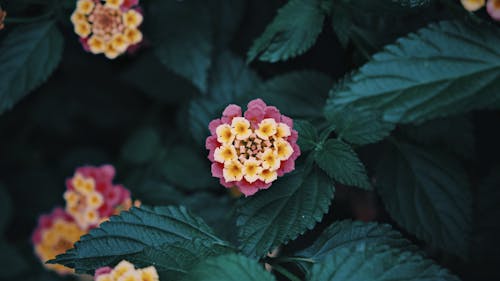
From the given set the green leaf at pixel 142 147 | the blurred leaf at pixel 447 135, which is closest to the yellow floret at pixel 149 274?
the blurred leaf at pixel 447 135

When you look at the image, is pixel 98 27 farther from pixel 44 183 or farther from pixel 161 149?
pixel 44 183

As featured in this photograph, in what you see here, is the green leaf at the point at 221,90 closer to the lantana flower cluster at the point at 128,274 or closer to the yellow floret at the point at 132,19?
the yellow floret at the point at 132,19

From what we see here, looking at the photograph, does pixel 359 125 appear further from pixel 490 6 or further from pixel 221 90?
pixel 221 90

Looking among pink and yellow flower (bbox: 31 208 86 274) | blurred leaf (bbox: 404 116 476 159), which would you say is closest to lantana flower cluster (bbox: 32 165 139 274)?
pink and yellow flower (bbox: 31 208 86 274)

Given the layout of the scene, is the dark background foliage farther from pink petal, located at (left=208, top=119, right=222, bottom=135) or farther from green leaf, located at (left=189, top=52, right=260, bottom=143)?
pink petal, located at (left=208, top=119, right=222, bottom=135)

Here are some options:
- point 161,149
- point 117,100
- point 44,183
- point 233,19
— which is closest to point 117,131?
point 117,100
